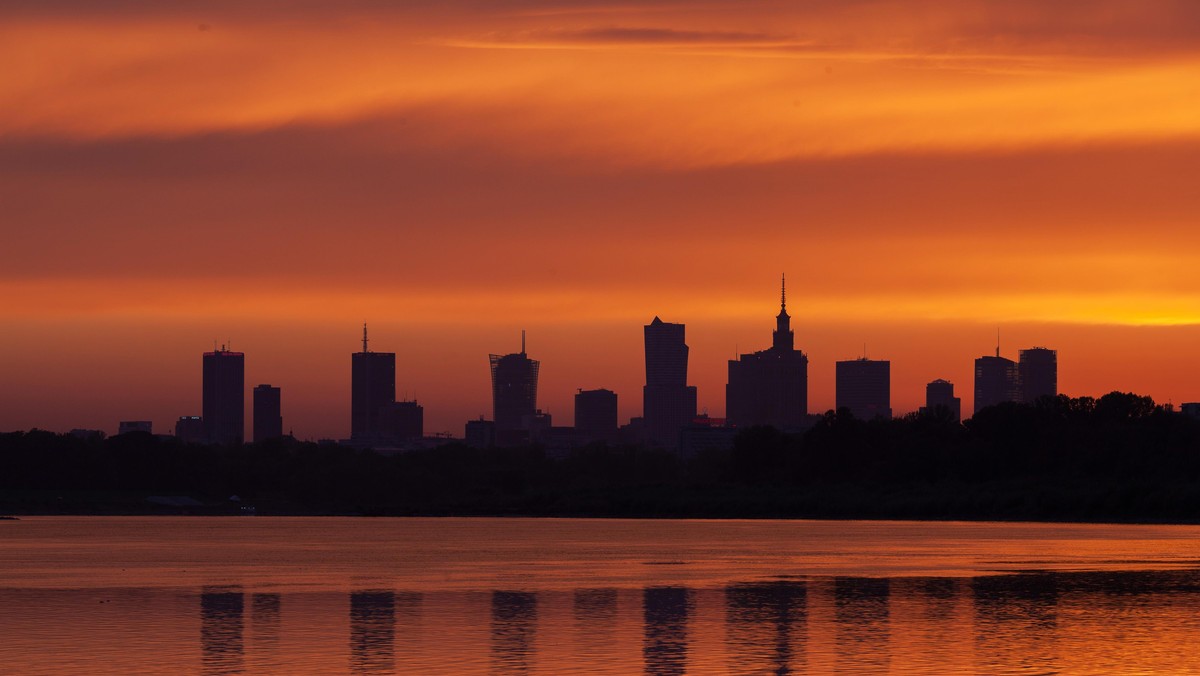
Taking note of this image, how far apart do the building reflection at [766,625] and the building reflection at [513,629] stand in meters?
5.58

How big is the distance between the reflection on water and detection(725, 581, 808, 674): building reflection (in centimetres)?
11

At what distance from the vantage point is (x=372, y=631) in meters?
53.8

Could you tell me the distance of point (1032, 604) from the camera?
211 ft

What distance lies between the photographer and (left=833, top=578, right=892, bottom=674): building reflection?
Answer: 4666cm

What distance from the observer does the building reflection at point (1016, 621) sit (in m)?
46.4

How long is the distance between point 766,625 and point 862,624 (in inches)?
122

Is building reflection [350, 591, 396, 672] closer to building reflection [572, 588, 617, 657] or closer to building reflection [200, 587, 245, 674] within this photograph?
building reflection [200, 587, 245, 674]

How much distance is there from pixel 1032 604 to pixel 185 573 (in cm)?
4035

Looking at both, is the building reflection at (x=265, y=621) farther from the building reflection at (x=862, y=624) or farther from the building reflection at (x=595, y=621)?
the building reflection at (x=862, y=624)

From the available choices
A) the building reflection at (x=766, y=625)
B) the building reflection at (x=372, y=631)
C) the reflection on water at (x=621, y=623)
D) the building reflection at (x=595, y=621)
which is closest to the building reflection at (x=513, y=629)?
the reflection on water at (x=621, y=623)

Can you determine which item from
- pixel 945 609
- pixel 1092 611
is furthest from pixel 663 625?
pixel 1092 611

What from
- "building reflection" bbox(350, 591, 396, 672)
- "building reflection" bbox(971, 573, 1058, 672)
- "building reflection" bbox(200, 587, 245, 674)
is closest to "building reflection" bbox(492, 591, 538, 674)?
"building reflection" bbox(350, 591, 396, 672)

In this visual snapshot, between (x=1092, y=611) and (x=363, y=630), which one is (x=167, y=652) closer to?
(x=363, y=630)

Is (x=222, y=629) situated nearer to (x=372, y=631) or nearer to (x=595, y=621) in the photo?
(x=372, y=631)
